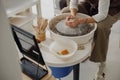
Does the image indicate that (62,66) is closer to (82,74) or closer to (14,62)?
(14,62)

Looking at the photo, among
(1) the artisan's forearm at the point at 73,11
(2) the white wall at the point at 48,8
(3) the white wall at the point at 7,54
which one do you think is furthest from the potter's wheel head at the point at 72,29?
(2) the white wall at the point at 48,8

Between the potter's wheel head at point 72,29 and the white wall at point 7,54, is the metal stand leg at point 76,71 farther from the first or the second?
the white wall at point 7,54

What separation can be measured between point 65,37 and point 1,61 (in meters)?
0.77

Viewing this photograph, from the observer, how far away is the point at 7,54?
14.0 inches

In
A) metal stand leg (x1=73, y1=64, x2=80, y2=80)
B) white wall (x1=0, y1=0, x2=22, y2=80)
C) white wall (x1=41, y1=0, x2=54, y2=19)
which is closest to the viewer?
white wall (x1=0, y1=0, x2=22, y2=80)

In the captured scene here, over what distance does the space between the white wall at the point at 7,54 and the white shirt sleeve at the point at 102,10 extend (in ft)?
3.06

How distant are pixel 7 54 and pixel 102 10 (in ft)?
3.21

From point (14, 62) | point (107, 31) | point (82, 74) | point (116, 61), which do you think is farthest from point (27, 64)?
point (116, 61)

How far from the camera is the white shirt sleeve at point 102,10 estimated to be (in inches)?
47.4

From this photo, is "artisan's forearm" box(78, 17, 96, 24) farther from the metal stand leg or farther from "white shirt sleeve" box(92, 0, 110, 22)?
the metal stand leg

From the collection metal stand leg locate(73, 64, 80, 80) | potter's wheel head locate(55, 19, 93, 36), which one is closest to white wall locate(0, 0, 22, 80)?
potter's wheel head locate(55, 19, 93, 36)

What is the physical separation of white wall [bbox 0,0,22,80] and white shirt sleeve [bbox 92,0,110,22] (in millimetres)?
934

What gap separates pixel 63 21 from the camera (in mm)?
1232

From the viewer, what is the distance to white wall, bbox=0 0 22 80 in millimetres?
332
